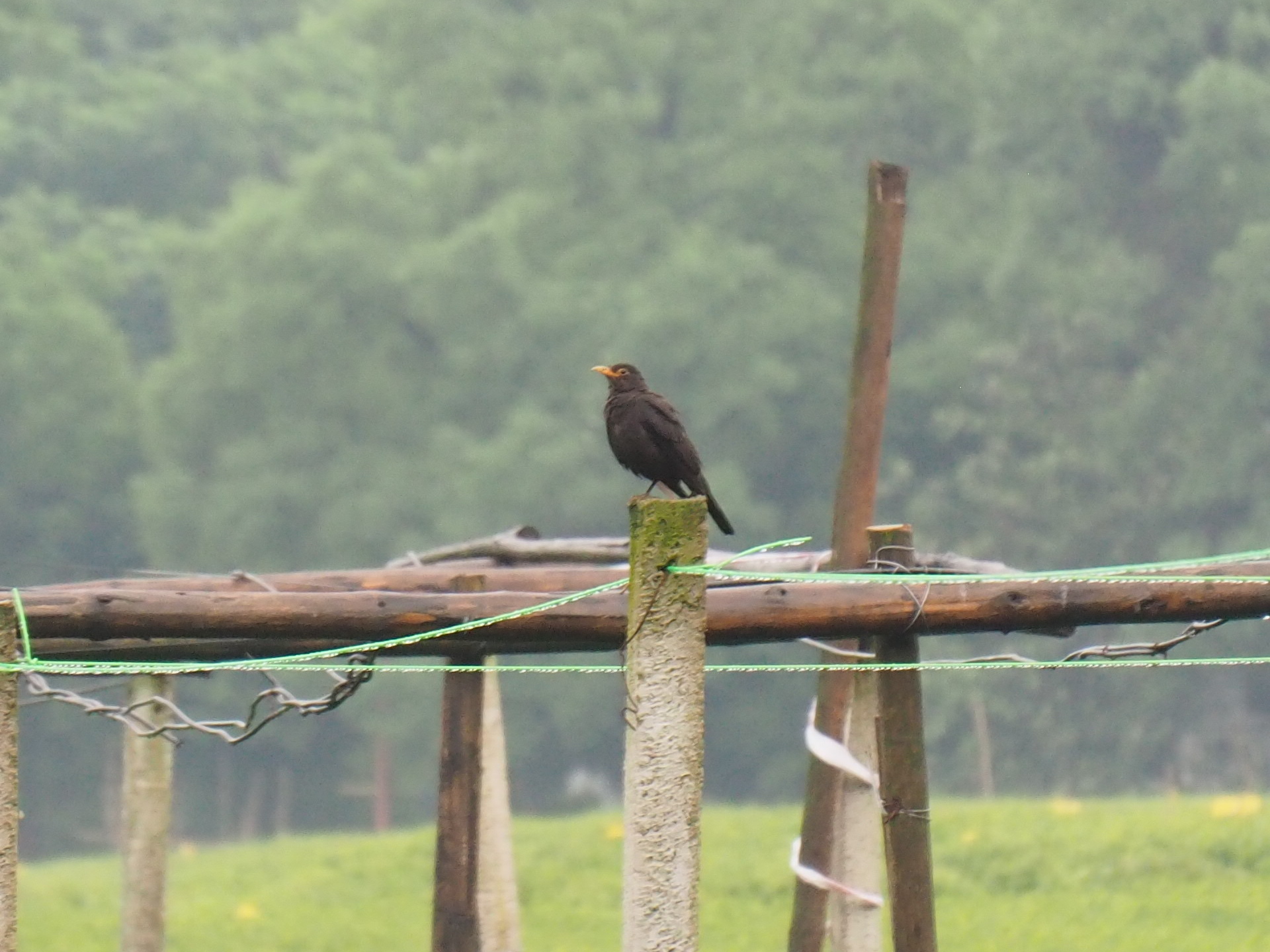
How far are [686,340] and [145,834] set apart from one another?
90.6 ft

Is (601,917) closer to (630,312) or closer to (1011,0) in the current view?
(630,312)

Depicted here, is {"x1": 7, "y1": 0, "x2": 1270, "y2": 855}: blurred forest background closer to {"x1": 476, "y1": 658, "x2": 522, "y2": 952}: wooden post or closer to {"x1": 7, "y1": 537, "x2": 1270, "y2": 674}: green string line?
{"x1": 476, "y1": 658, "x2": 522, "y2": 952}: wooden post

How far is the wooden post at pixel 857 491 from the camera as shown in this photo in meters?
8.12

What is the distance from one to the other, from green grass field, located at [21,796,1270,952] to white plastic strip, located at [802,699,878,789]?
4214mm

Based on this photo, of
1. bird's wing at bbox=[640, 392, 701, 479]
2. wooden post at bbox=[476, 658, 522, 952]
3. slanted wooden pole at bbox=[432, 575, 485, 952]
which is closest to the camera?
bird's wing at bbox=[640, 392, 701, 479]

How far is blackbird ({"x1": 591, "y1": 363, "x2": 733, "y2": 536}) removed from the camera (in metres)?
7.46

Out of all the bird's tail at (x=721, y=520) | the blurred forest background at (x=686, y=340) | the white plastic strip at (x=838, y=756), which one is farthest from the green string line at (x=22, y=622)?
the blurred forest background at (x=686, y=340)

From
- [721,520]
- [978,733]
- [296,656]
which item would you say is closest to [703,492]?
[721,520]

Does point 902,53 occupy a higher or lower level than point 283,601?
higher

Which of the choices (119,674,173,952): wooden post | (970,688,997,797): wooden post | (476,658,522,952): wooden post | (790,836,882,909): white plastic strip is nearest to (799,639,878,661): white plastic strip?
(790,836,882,909): white plastic strip

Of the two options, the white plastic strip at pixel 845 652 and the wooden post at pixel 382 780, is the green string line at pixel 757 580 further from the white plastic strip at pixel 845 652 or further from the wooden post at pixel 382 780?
the wooden post at pixel 382 780

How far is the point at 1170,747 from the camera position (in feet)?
112

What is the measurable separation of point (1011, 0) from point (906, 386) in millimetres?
7952

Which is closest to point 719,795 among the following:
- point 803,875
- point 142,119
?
point 142,119
